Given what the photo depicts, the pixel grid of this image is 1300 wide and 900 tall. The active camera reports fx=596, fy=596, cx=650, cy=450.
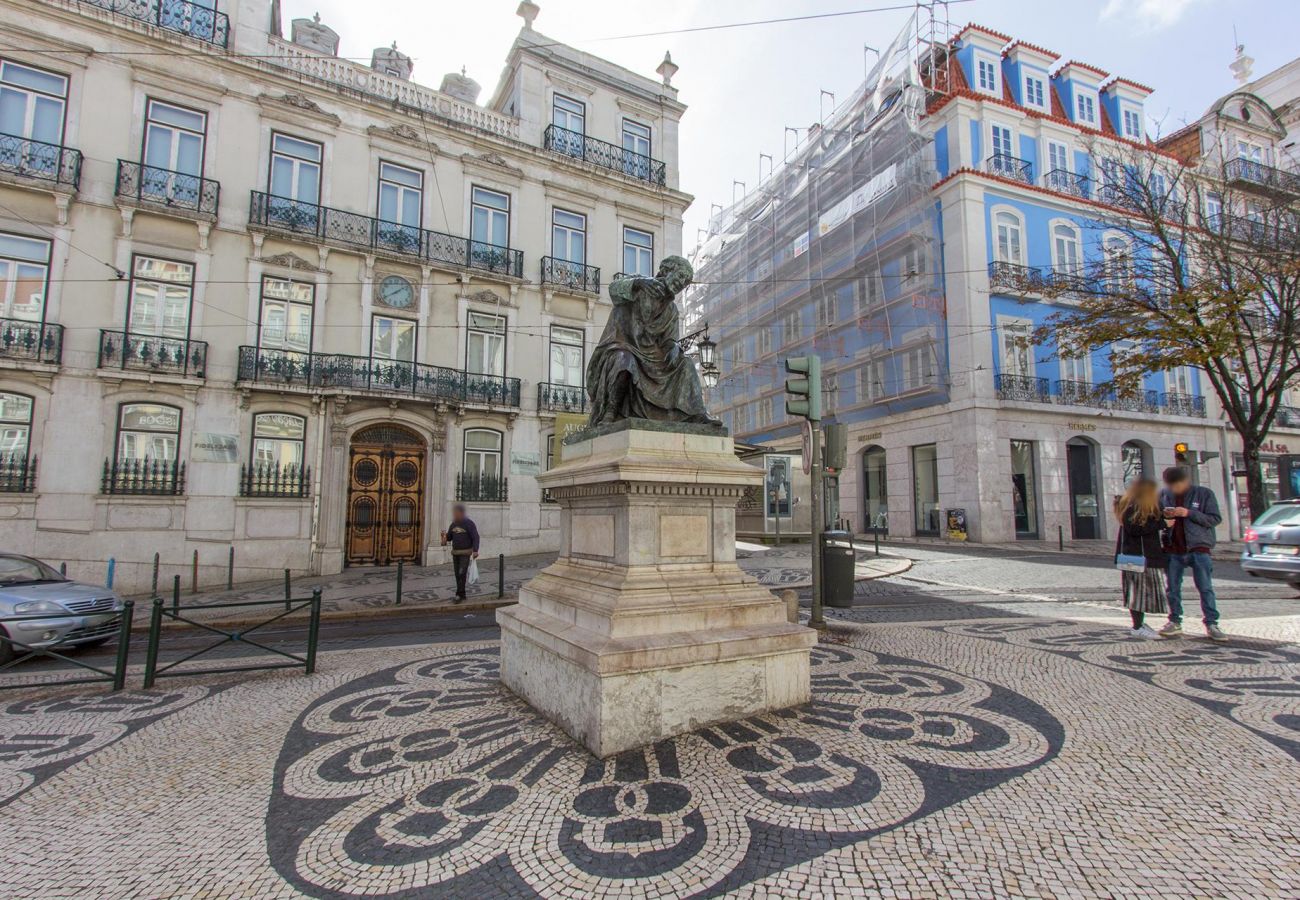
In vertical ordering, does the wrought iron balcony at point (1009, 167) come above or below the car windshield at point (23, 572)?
above

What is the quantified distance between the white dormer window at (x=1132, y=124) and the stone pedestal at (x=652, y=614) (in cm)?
3135

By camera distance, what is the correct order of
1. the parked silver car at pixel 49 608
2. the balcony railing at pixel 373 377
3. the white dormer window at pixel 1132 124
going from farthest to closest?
1. the white dormer window at pixel 1132 124
2. the balcony railing at pixel 373 377
3. the parked silver car at pixel 49 608

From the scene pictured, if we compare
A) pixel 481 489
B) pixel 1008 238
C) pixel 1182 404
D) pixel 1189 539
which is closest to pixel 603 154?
pixel 481 489

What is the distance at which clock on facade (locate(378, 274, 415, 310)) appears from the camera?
16094 millimetres

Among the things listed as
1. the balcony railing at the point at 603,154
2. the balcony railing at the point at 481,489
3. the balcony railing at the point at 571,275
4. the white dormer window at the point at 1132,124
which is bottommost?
the balcony railing at the point at 481,489

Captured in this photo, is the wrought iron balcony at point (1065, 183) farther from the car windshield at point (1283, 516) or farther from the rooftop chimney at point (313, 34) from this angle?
the rooftop chimney at point (313, 34)

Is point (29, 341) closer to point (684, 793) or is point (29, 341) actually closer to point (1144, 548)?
point (684, 793)

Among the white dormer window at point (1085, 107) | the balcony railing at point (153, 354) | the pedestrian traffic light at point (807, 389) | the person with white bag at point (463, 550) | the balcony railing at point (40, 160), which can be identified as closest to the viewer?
the pedestrian traffic light at point (807, 389)

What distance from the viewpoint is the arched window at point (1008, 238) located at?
22.1m

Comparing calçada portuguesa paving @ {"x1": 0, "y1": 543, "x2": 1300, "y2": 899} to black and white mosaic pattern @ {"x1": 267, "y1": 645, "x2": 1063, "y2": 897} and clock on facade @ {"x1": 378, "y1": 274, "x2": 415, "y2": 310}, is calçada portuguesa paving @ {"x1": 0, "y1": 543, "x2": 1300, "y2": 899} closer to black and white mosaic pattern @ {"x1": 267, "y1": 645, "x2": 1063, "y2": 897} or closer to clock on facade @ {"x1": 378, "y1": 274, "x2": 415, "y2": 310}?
black and white mosaic pattern @ {"x1": 267, "y1": 645, "x2": 1063, "y2": 897}

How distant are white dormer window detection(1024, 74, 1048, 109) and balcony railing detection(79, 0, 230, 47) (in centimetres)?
2735

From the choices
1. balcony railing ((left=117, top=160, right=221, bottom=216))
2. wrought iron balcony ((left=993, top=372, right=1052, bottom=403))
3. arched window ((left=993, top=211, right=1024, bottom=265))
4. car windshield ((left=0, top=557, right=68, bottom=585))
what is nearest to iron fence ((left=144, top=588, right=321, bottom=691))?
car windshield ((left=0, top=557, right=68, bottom=585))

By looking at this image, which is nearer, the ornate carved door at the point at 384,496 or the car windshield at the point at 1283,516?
the car windshield at the point at 1283,516

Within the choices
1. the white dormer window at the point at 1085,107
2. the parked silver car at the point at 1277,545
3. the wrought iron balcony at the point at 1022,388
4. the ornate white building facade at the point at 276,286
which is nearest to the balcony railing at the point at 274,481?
the ornate white building facade at the point at 276,286
